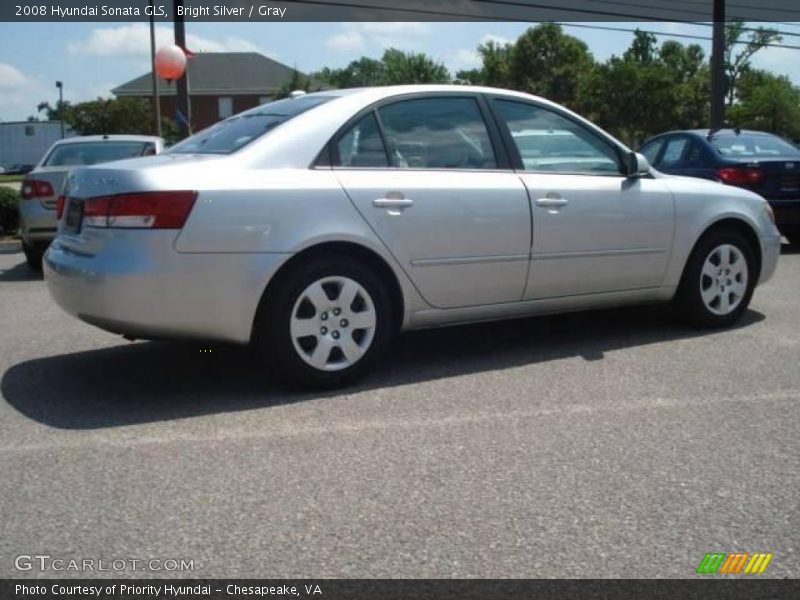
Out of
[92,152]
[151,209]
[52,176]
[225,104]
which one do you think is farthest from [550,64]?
[151,209]

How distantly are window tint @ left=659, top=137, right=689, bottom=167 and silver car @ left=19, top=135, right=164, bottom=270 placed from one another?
6.22 meters

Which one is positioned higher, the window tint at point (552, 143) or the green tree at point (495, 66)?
the green tree at point (495, 66)

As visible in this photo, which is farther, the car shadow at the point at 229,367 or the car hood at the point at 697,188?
the car hood at the point at 697,188

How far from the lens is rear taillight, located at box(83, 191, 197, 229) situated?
4.24 meters

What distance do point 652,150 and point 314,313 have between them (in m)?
8.33

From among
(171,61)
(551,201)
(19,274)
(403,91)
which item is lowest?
(19,274)

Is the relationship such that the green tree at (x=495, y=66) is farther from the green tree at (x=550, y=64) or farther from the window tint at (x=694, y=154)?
the window tint at (x=694, y=154)

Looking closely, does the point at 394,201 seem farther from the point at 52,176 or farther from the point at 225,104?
the point at 225,104

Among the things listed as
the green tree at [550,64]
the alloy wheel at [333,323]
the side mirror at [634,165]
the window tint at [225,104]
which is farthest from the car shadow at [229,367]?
the window tint at [225,104]

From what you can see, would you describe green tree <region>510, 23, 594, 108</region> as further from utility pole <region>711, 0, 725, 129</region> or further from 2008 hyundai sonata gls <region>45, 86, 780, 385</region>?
2008 hyundai sonata gls <region>45, 86, 780, 385</region>

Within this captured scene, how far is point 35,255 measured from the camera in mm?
9750

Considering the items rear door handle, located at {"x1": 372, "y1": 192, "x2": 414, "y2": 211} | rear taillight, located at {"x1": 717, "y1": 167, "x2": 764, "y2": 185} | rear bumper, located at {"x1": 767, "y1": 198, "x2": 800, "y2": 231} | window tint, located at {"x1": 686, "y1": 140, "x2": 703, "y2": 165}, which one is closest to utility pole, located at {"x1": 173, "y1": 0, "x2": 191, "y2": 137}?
window tint, located at {"x1": 686, "y1": 140, "x2": 703, "y2": 165}

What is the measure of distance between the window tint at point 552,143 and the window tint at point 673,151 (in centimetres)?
551

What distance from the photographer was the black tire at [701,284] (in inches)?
236
